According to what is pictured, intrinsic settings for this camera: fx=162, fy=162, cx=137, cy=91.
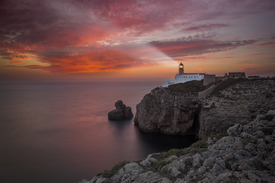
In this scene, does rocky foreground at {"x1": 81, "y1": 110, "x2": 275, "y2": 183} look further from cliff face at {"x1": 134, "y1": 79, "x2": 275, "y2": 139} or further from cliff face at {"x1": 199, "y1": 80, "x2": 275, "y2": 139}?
cliff face at {"x1": 134, "y1": 79, "x2": 275, "y2": 139}

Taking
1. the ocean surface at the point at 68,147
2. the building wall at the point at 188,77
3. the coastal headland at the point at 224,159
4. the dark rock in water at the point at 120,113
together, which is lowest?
the ocean surface at the point at 68,147

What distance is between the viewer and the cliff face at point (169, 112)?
101ft

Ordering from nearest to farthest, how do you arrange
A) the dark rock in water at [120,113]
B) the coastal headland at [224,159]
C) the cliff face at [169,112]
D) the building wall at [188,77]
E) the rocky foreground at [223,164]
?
the rocky foreground at [223,164]
the coastal headland at [224,159]
the cliff face at [169,112]
the dark rock in water at [120,113]
the building wall at [188,77]

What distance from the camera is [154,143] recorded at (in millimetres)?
28766

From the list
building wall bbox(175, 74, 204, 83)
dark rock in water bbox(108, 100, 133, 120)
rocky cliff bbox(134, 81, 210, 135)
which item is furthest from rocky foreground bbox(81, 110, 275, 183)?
building wall bbox(175, 74, 204, 83)

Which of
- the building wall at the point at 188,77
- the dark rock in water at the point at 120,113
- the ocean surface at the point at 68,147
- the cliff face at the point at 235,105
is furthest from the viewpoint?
the building wall at the point at 188,77

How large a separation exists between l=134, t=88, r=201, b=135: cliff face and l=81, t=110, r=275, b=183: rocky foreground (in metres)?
20.5

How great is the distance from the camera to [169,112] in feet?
106

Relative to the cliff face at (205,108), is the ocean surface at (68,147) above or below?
below

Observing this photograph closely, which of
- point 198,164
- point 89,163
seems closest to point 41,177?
point 89,163

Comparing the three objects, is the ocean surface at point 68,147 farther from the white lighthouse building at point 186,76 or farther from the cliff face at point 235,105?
the white lighthouse building at point 186,76

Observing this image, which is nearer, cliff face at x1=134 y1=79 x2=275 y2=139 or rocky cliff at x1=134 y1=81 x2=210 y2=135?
cliff face at x1=134 y1=79 x2=275 y2=139

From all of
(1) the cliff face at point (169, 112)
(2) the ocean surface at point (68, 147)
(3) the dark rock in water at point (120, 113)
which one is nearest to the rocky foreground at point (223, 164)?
(2) the ocean surface at point (68, 147)

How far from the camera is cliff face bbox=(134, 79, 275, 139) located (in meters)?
22.5
